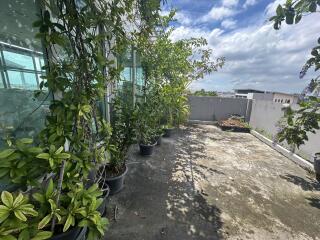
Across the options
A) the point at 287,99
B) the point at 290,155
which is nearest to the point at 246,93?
the point at 287,99

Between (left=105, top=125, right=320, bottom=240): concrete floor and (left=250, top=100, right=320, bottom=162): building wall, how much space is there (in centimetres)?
49

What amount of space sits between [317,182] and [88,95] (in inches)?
159

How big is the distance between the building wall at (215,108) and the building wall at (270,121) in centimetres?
55

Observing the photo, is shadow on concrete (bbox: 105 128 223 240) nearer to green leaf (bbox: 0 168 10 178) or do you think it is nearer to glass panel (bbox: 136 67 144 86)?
green leaf (bbox: 0 168 10 178)

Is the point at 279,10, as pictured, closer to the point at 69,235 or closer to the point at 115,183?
the point at 69,235

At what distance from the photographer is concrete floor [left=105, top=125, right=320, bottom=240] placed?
1903 millimetres

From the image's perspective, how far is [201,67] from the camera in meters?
6.82

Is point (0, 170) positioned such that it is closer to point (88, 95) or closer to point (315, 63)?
point (88, 95)

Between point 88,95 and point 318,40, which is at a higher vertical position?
point 318,40

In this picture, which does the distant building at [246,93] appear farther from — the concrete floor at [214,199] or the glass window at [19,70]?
the glass window at [19,70]

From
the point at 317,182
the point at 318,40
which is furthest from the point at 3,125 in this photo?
the point at 317,182

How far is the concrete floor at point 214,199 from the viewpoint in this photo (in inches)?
74.9

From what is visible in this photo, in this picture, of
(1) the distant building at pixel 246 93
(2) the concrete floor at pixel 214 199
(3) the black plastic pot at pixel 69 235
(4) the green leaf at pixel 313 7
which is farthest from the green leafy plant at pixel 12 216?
(1) the distant building at pixel 246 93

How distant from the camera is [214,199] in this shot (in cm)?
243
